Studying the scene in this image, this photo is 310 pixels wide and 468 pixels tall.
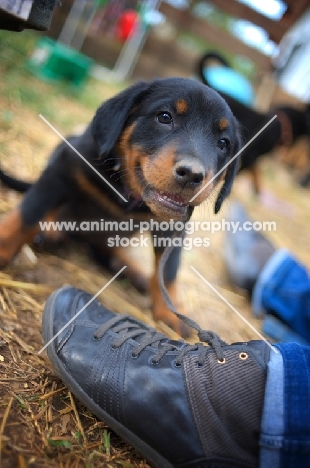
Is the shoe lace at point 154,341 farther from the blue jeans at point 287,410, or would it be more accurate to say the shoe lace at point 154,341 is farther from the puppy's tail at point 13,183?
the puppy's tail at point 13,183

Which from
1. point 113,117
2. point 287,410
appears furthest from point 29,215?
point 287,410

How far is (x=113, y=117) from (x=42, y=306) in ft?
2.98

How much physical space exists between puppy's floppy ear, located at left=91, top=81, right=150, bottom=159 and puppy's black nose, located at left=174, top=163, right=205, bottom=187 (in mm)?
387

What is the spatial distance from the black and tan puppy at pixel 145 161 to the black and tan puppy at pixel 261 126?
102 inches

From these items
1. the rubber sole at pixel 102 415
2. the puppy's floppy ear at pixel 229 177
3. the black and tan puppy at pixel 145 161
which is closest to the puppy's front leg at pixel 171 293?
the black and tan puppy at pixel 145 161

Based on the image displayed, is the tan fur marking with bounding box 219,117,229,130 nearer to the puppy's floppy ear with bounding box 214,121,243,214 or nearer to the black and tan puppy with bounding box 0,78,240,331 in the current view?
the black and tan puppy with bounding box 0,78,240,331

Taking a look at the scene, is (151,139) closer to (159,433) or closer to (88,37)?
(159,433)

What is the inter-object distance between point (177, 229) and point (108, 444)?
3.66 feet

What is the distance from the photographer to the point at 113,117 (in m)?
1.88

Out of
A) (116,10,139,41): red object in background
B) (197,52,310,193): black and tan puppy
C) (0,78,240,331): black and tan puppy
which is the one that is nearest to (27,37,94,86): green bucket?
(197,52,310,193): black and tan puppy

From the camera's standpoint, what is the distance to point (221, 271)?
3180mm

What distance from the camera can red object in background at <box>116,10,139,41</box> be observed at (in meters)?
7.83

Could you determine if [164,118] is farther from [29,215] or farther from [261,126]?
[261,126]

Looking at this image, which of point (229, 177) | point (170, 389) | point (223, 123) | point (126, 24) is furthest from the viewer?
point (126, 24)
